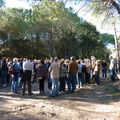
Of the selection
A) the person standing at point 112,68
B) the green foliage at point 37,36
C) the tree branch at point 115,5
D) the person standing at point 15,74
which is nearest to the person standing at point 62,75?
the person standing at point 15,74

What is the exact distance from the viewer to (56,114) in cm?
1478

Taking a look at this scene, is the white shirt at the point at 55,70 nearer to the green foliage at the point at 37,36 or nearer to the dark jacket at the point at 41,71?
the dark jacket at the point at 41,71

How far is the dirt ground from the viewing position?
14.6m

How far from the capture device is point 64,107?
52.3 ft

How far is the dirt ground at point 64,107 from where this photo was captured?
14.6 metres

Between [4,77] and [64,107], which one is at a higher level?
[4,77]

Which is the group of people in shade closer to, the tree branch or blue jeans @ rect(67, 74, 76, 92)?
blue jeans @ rect(67, 74, 76, 92)

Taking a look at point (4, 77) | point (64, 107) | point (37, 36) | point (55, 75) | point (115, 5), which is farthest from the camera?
point (37, 36)

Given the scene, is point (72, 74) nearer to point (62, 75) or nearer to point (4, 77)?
point (62, 75)

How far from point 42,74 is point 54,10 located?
3475mm

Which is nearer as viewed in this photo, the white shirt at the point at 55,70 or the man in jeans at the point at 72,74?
the white shirt at the point at 55,70

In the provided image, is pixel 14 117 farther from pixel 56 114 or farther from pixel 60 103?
pixel 60 103

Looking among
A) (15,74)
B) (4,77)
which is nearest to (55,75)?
(15,74)

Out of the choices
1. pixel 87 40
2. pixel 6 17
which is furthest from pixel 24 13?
pixel 6 17
